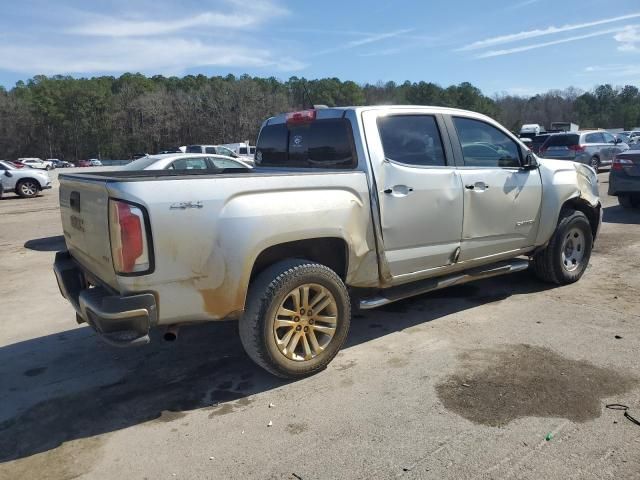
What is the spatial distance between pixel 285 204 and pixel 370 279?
1053 millimetres

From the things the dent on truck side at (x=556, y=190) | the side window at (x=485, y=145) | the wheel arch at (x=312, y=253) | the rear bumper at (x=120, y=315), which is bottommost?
the rear bumper at (x=120, y=315)

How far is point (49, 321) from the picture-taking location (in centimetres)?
547

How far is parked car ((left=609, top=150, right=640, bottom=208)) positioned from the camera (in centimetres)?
1091

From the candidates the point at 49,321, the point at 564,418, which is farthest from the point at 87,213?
the point at 564,418

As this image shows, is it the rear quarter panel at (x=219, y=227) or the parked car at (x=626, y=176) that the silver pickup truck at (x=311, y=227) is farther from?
the parked car at (x=626, y=176)

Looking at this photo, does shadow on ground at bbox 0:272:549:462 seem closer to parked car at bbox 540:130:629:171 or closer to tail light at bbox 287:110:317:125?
tail light at bbox 287:110:317:125

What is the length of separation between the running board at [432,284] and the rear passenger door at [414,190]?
5.6 inches

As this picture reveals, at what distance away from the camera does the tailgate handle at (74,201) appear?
3.71 meters

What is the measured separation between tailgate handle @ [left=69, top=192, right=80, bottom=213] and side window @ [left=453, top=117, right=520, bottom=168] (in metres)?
3.26

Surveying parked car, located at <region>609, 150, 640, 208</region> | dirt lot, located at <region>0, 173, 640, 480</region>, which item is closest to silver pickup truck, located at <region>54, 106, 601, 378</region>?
dirt lot, located at <region>0, 173, 640, 480</region>

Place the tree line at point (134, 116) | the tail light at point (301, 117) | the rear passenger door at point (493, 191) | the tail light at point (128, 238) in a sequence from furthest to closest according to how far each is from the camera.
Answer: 1. the tree line at point (134, 116)
2. the rear passenger door at point (493, 191)
3. the tail light at point (301, 117)
4. the tail light at point (128, 238)

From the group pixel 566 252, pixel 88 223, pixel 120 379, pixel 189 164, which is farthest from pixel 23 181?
pixel 566 252

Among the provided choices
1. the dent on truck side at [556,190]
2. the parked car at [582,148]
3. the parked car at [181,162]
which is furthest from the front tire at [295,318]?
the parked car at [582,148]

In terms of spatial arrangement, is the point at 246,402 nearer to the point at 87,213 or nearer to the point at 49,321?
the point at 87,213
